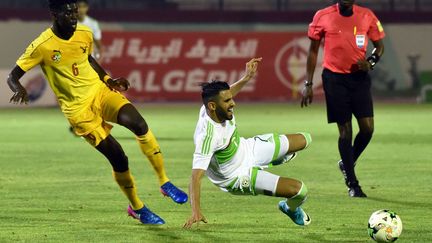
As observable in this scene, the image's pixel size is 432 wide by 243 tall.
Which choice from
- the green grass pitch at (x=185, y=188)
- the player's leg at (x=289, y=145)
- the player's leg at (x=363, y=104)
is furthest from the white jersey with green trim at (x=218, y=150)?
the player's leg at (x=363, y=104)

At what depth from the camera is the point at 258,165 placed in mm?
10055

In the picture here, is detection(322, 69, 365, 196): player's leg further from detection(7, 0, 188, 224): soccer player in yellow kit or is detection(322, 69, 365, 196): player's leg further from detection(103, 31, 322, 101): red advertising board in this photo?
detection(103, 31, 322, 101): red advertising board

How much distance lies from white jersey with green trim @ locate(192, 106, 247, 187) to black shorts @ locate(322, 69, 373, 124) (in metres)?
3.34

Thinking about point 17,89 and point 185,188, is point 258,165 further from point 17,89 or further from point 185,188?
point 185,188

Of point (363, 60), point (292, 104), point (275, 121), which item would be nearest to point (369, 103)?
point (363, 60)

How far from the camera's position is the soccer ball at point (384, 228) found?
9016mm

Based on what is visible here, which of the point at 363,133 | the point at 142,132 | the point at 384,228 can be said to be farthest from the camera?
the point at 363,133

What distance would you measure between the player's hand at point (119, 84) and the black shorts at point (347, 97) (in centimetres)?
324

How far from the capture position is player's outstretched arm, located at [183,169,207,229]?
9.18 meters

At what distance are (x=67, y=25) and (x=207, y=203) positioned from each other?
8.58 ft

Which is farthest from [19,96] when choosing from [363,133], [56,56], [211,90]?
[363,133]

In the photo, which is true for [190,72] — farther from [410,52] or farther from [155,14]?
[410,52]

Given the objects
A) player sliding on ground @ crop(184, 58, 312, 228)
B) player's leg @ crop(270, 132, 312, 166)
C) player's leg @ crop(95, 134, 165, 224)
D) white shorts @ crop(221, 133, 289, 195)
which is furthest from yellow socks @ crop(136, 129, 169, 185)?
player's leg @ crop(270, 132, 312, 166)

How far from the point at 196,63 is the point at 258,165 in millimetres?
25652
